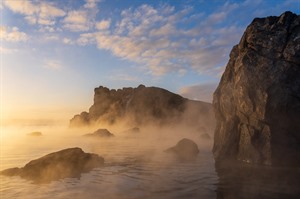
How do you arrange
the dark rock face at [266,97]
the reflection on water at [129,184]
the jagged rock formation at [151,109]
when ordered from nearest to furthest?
1. the reflection on water at [129,184]
2. the dark rock face at [266,97]
3. the jagged rock formation at [151,109]

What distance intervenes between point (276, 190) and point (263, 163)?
9916 mm

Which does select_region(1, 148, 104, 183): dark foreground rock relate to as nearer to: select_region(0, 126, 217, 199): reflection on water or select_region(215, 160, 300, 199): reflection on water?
select_region(0, 126, 217, 199): reflection on water

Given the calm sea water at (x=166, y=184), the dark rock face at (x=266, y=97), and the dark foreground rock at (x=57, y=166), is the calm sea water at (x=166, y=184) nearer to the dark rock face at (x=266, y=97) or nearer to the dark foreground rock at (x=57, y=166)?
the dark foreground rock at (x=57, y=166)

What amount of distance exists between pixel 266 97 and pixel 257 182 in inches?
384

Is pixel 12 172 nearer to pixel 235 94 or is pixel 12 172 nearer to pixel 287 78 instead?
pixel 235 94

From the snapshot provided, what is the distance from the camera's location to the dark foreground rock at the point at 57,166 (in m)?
24.2

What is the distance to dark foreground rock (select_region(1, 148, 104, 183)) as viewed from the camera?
24.2 meters

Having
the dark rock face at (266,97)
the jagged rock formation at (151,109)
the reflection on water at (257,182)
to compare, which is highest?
the jagged rock formation at (151,109)

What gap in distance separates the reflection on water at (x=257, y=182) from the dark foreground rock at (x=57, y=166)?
1160cm

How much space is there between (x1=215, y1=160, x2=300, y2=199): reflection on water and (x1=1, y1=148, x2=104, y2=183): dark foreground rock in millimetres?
11605

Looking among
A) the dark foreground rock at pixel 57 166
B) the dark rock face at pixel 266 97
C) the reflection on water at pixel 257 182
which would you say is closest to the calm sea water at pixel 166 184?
the reflection on water at pixel 257 182

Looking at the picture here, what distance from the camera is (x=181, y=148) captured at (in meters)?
39.8

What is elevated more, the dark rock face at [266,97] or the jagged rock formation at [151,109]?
the jagged rock formation at [151,109]

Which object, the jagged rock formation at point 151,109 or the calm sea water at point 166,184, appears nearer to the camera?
the calm sea water at point 166,184
